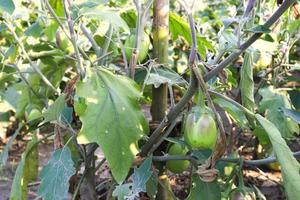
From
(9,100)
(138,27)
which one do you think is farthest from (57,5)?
(9,100)

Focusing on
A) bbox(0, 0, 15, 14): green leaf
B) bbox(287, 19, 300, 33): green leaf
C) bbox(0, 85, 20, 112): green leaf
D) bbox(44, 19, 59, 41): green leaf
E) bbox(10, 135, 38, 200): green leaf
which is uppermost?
bbox(0, 0, 15, 14): green leaf

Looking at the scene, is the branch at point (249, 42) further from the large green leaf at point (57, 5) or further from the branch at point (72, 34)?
the large green leaf at point (57, 5)

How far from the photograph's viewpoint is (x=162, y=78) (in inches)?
37.4

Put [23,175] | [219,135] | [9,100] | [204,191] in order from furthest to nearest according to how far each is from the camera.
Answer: [9,100] → [23,175] → [204,191] → [219,135]

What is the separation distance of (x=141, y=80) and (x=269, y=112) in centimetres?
42

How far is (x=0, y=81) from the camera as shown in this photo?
4.22ft

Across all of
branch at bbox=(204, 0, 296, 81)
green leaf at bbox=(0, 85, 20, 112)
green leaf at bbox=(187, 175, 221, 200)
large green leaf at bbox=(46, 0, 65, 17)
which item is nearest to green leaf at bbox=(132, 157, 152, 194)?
green leaf at bbox=(187, 175, 221, 200)

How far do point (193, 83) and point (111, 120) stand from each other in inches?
6.5

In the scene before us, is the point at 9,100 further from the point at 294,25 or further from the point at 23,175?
the point at 294,25

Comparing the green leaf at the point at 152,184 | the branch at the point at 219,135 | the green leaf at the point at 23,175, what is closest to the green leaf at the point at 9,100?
the green leaf at the point at 23,175

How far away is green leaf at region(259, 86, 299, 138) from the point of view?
1.32m

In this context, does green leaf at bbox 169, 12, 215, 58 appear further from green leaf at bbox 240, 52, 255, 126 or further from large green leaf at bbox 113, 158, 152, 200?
large green leaf at bbox 113, 158, 152, 200

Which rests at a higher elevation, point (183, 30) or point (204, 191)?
point (183, 30)

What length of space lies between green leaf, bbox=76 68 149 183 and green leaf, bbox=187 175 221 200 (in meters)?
0.16
